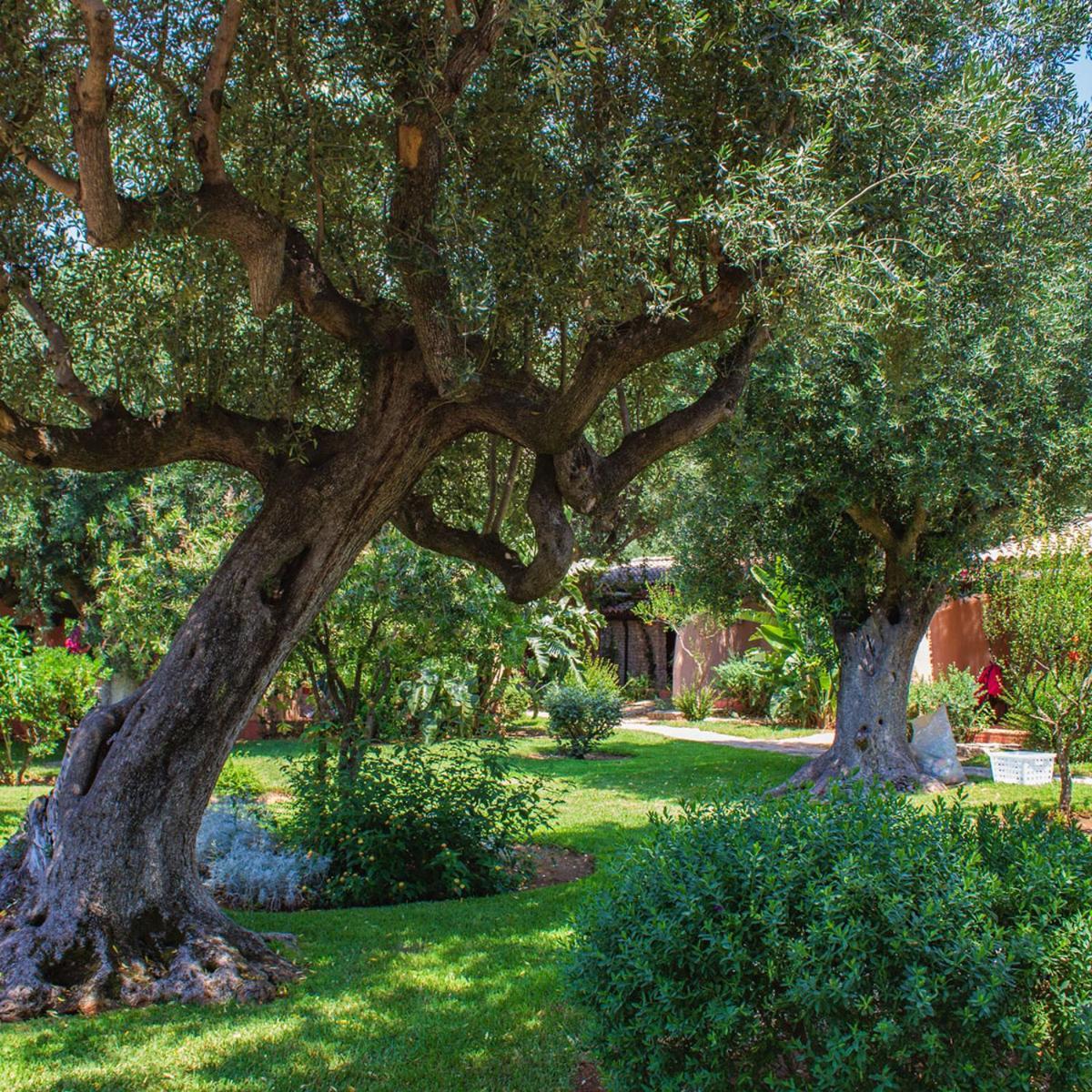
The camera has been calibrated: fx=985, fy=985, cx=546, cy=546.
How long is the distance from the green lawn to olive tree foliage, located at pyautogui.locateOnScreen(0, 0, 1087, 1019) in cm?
42

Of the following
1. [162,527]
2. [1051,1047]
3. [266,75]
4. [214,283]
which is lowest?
[1051,1047]

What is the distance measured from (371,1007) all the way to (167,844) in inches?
58.1

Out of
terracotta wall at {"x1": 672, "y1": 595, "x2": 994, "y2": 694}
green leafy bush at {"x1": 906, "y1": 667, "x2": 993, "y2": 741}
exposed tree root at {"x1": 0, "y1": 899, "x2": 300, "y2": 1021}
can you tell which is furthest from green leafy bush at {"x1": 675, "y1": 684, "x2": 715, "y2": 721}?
exposed tree root at {"x1": 0, "y1": 899, "x2": 300, "y2": 1021}

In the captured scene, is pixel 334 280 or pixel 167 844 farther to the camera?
pixel 334 280

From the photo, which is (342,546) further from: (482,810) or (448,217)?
(482,810)

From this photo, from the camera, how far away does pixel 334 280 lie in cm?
704

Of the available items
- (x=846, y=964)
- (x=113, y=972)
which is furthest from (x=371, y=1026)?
(x=846, y=964)

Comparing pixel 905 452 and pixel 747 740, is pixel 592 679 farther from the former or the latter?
pixel 905 452

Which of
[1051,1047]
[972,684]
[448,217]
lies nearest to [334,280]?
[448,217]

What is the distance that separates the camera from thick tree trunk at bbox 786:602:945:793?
12141 mm

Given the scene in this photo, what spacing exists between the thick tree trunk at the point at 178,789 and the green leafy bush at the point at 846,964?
274cm

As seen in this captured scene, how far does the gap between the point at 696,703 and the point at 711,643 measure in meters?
2.34

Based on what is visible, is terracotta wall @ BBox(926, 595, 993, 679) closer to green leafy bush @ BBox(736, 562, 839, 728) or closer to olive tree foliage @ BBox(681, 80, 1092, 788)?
green leafy bush @ BBox(736, 562, 839, 728)

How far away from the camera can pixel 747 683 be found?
73.7ft
